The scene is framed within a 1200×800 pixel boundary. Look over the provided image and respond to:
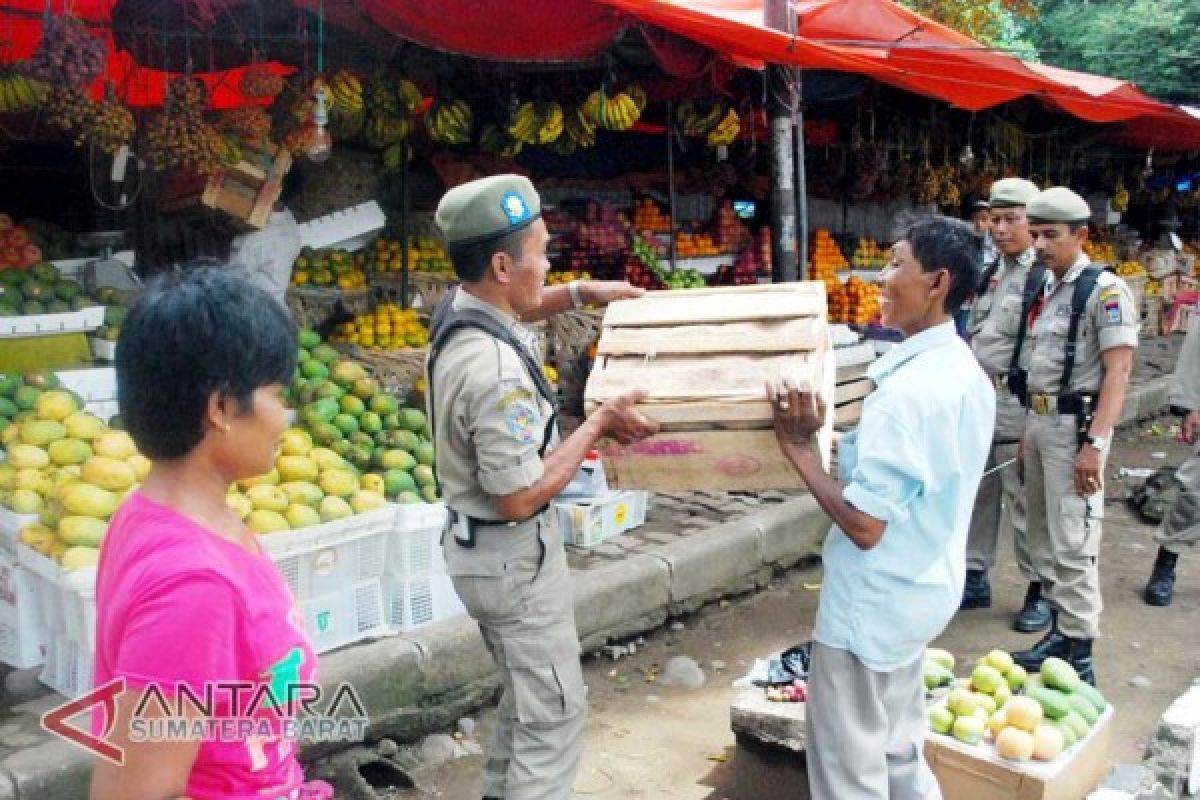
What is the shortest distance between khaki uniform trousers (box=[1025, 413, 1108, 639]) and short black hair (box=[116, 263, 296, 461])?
4.01 metres

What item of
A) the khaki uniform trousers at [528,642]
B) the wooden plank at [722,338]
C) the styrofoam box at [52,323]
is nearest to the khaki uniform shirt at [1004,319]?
the wooden plank at [722,338]

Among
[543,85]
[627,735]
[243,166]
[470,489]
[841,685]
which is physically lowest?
[627,735]

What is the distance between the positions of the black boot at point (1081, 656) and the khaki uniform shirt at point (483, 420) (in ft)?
10.0

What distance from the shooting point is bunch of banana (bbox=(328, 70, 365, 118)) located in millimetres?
6297

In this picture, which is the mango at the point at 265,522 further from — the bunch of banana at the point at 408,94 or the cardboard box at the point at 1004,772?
the bunch of banana at the point at 408,94

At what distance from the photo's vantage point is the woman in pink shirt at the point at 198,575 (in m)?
1.34

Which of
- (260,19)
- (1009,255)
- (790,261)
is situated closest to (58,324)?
(260,19)

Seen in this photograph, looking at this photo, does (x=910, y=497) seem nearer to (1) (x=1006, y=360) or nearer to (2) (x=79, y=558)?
(2) (x=79, y=558)

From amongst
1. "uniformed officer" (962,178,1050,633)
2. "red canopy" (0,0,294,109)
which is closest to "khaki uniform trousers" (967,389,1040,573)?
"uniformed officer" (962,178,1050,633)

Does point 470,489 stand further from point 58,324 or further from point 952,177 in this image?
point 952,177

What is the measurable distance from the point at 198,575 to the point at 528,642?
1500mm

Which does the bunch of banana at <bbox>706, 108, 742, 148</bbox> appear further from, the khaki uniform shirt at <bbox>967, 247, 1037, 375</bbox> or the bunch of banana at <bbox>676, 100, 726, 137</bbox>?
the khaki uniform shirt at <bbox>967, 247, 1037, 375</bbox>

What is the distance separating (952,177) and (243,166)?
866cm

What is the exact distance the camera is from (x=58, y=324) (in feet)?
17.3
